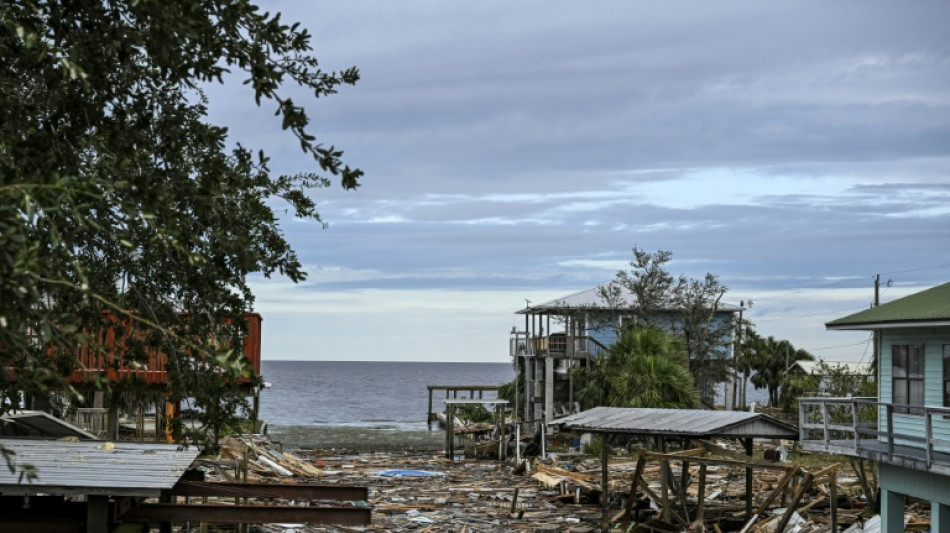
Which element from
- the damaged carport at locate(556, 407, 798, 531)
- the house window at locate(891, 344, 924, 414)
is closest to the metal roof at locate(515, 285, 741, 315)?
the damaged carport at locate(556, 407, 798, 531)

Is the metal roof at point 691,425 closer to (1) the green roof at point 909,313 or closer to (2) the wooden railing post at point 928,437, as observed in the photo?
(1) the green roof at point 909,313

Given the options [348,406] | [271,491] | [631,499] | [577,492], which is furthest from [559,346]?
[348,406]

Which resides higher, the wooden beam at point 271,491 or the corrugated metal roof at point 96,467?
the corrugated metal roof at point 96,467

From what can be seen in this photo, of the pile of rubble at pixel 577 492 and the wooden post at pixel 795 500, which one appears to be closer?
the wooden post at pixel 795 500

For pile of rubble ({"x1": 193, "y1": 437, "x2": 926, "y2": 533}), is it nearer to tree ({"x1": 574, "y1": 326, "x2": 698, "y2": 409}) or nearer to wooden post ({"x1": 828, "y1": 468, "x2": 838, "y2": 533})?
wooden post ({"x1": 828, "y1": 468, "x2": 838, "y2": 533})

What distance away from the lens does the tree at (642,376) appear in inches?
1735

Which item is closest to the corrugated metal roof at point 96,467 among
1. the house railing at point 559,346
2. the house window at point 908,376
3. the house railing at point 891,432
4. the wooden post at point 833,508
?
the house railing at point 891,432

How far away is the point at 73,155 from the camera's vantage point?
8.66 m

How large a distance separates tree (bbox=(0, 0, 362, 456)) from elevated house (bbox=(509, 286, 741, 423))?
42.4 m

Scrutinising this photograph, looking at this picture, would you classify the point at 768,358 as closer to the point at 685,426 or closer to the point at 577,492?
the point at 577,492

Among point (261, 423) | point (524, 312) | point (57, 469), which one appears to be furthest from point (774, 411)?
point (57, 469)

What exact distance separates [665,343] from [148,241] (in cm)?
3833

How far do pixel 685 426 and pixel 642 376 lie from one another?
17.5 metres

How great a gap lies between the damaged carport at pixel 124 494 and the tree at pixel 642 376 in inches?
1164
